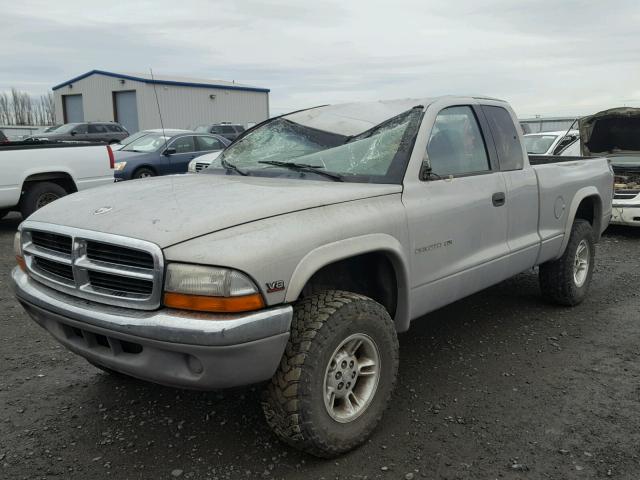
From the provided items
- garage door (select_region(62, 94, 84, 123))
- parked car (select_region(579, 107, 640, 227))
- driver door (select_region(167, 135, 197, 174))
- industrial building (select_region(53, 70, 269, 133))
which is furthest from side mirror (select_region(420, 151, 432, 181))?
garage door (select_region(62, 94, 84, 123))

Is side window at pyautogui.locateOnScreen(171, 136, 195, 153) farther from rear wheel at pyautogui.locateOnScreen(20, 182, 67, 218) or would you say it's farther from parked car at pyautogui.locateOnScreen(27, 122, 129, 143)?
parked car at pyautogui.locateOnScreen(27, 122, 129, 143)

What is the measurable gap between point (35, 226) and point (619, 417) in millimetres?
3368

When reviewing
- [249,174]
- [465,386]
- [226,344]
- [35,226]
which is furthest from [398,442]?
[35,226]

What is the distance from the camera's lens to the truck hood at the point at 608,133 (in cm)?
904

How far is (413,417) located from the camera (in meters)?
3.24

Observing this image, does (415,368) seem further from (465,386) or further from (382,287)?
(382,287)

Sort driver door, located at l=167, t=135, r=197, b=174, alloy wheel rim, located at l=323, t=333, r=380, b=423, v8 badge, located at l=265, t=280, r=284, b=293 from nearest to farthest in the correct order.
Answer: v8 badge, located at l=265, t=280, r=284, b=293 → alloy wheel rim, located at l=323, t=333, r=380, b=423 → driver door, located at l=167, t=135, r=197, b=174

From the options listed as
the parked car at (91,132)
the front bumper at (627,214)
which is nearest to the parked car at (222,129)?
the parked car at (91,132)

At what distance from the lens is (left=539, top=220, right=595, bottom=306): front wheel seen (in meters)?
4.97

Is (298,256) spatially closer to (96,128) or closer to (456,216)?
(456,216)

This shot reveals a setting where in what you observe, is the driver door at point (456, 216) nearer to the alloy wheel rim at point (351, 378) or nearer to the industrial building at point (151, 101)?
the alloy wheel rim at point (351, 378)

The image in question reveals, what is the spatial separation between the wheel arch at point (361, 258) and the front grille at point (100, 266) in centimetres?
60

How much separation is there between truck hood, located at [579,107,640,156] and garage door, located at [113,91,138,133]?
31.1 metres

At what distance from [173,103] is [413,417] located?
3438 cm
